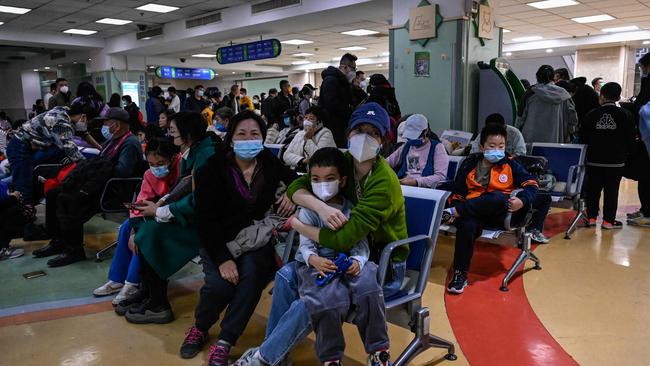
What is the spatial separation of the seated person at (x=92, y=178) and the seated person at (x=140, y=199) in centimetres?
75

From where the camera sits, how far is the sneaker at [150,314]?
266cm

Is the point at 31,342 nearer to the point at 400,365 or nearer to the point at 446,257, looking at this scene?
the point at 400,365

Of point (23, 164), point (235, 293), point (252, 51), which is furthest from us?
point (252, 51)

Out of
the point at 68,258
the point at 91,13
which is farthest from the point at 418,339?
the point at 91,13

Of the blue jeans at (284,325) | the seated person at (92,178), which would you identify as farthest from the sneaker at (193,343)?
the seated person at (92,178)

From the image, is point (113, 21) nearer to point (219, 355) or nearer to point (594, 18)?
point (219, 355)

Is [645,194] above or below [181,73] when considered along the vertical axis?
below

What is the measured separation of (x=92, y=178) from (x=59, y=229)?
0.78 m

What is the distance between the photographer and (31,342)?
2467mm

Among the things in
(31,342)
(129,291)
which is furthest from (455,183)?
(31,342)

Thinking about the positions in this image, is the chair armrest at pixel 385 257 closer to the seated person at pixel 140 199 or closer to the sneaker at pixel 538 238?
the seated person at pixel 140 199

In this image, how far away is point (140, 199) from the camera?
2.94 meters

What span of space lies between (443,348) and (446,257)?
5.25 feet

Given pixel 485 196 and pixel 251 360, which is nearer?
pixel 251 360
